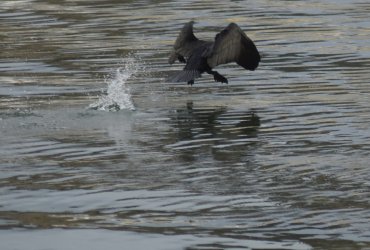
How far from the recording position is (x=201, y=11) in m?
23.6

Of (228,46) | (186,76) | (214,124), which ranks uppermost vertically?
(228,46)

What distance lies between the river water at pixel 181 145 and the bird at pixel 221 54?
37cm

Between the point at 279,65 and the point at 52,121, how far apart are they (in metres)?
4.59

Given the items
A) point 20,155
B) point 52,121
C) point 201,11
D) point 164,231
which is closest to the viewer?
point 164,231

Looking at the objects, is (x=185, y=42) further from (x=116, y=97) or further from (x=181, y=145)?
(x=181, y=145)

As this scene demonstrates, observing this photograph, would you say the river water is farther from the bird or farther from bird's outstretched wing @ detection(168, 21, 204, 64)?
bird's outstretched wing @ detection(168, 21, 204, 64)

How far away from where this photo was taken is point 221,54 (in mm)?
12891

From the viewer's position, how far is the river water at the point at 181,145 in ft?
25.6

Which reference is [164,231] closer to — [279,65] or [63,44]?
[279,65]

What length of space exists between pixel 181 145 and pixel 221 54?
224cm

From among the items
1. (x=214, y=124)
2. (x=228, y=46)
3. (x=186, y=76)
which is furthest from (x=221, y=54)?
(x=214, y=124)

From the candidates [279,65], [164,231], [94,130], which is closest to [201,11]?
[279,65]

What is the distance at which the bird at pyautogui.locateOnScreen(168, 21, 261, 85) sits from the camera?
12.9 metres

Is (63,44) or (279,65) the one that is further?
(63,44)
